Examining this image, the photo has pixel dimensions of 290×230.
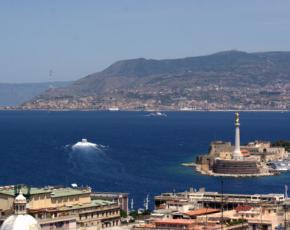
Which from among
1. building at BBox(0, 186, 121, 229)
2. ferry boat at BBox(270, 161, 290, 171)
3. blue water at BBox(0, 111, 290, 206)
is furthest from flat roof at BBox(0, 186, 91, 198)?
ferry boat at BBox(270, 161, 290, 171)

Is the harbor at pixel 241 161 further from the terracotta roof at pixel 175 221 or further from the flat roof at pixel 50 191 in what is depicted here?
the terracotta roof at pixel 175 221

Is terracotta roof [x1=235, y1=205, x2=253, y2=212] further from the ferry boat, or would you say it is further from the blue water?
the ferry boat

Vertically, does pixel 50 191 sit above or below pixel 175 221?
above

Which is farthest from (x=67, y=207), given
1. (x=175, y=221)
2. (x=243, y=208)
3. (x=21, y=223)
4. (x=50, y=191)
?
(x=21, y=223)

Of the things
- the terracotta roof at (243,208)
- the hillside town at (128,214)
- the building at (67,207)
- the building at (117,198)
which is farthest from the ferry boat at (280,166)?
the building at (67,207)

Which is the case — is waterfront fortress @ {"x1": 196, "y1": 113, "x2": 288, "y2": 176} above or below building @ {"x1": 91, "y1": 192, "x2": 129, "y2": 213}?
below

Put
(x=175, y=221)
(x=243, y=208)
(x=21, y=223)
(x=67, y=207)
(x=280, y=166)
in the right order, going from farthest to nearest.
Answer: (x=280, y=166), (x=243, y=208), (x=67, y=207), (x=175, y=221), (x=21, y=223)

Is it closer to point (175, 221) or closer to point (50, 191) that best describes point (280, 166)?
point (50, 191)

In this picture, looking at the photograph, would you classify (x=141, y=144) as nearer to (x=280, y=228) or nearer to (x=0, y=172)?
(x=0, y=172)

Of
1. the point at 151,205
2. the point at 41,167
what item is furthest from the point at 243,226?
the point at 41,167
